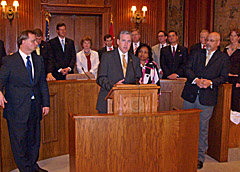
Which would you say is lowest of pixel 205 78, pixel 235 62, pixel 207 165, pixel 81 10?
pixel 207 165

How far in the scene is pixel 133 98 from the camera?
2.55 metres

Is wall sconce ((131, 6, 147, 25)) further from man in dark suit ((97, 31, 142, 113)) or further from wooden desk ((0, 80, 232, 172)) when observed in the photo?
man in dark suit ((97, 31, 142, 113))

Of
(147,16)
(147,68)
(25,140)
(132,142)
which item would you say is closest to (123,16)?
(147,16)

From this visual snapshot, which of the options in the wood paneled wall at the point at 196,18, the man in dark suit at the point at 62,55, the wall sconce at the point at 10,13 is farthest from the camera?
the wood paneled wall at the point at 196,18

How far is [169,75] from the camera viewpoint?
5.17 metres

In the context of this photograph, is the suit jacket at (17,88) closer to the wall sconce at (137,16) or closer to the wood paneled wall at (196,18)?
the wall sconce at (137,16)

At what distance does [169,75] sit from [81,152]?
3.09 meters

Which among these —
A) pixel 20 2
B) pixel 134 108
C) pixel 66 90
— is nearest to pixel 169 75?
pixel 66 90

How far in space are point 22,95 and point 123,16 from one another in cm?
584

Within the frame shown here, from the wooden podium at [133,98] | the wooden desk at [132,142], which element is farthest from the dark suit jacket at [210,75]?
the wooden podium at [133,98]

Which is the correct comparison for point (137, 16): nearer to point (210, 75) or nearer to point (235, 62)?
point (235, 62)

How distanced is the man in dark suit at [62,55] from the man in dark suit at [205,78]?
2.31 meters

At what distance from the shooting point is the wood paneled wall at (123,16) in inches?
296

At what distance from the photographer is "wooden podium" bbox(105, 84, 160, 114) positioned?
2.51m
